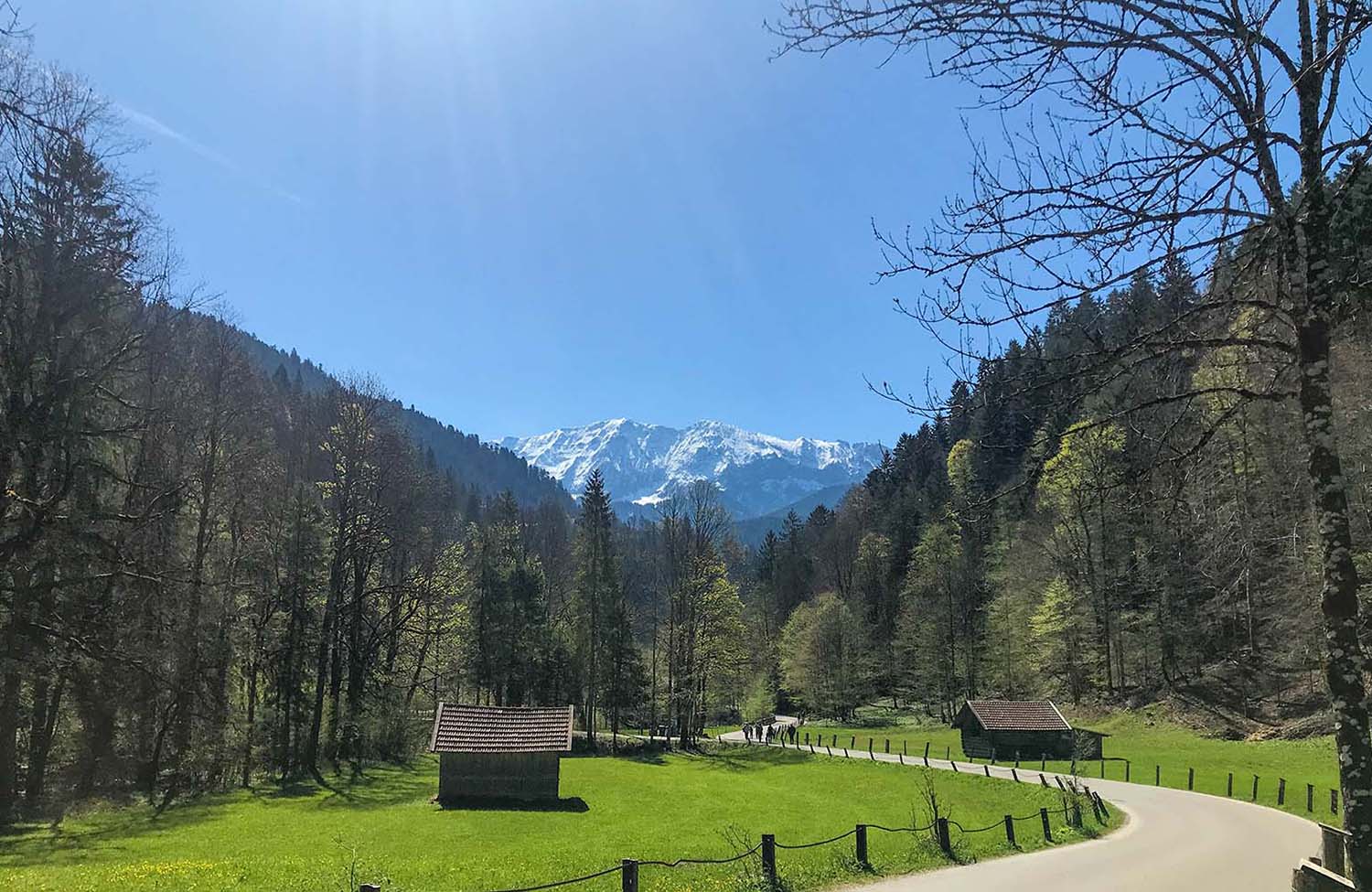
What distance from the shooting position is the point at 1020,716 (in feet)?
124

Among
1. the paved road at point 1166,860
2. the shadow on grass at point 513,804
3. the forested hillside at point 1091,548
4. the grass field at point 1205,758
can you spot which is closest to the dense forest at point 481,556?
the forested hillside at point 1091,548

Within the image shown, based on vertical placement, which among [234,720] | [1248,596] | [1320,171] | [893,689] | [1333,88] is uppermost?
[1333,88]

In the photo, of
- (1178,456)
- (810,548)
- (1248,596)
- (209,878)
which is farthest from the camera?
(810,548)

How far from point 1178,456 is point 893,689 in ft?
235

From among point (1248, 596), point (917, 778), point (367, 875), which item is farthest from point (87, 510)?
point (1248, 596)

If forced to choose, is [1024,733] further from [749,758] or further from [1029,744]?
[749,758]

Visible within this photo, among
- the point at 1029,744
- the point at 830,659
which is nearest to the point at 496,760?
the point at 1029,744

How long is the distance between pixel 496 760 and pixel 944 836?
17.2 metres

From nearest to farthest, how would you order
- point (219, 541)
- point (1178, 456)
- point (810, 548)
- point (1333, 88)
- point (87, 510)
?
point (1333, 88) → point (1178, 456) → point (87, 510) → point (219, 541) → point (810, 548)

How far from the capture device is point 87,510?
14.2 meters

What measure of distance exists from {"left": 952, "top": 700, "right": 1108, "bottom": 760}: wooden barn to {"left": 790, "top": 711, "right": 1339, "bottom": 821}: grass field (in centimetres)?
74

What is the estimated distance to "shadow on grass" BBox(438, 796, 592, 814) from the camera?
2475 cm

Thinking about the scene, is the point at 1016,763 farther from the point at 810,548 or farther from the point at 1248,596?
the point at 810,548

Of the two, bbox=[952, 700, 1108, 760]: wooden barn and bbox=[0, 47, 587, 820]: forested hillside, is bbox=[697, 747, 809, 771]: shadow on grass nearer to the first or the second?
bbox=[952, 700, 1108, 760]: wooden barn
